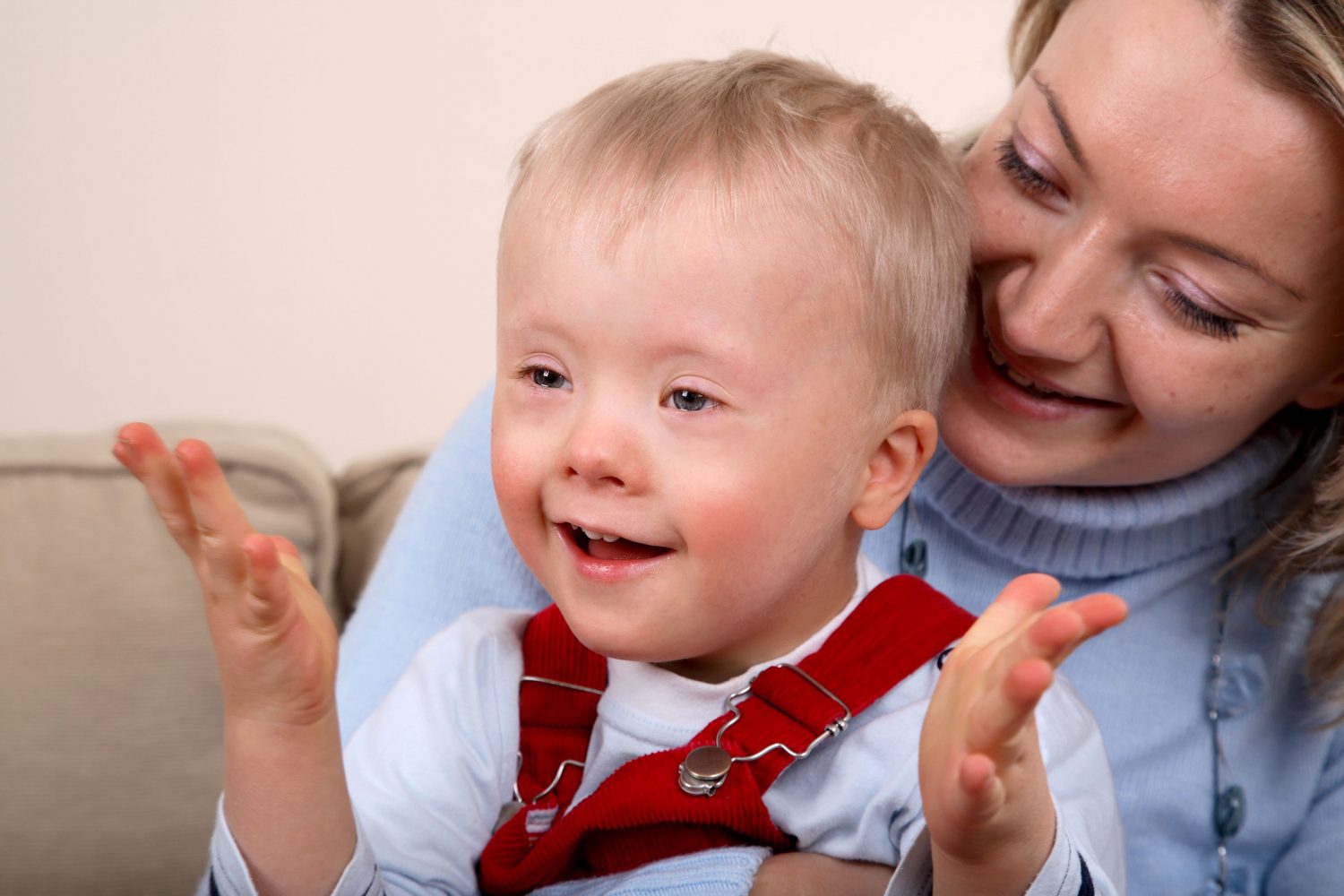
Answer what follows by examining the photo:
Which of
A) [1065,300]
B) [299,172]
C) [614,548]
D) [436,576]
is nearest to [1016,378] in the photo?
[1065,300]

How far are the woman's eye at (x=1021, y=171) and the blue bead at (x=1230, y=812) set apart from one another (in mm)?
603

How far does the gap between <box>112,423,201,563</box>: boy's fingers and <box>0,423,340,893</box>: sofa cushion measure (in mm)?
820

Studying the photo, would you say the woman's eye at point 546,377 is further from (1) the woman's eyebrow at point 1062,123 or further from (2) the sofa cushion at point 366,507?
(2) the sofa cushion at point 366,507

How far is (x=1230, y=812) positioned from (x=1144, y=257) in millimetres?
549

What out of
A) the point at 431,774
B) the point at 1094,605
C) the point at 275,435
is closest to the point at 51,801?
the point at 275,435

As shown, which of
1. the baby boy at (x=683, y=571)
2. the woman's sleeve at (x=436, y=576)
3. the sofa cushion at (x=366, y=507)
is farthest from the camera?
the sofa cushion at (x=366, y=507)

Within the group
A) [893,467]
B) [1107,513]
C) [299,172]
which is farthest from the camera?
[299,172]

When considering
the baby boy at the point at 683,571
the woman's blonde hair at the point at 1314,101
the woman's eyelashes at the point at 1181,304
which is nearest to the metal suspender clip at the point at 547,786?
the baby boy at the point at 683,571

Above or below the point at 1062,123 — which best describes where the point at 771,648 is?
below

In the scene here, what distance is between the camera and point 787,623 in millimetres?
1072

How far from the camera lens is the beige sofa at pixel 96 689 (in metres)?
1.53

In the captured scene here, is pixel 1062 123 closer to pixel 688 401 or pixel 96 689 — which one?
pixel 688 401

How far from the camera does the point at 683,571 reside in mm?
949

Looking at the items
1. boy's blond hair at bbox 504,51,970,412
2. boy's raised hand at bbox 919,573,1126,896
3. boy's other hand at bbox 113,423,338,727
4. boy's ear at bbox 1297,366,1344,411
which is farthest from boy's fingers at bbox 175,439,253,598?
boy's ear at bbox 1297,366,1344,411
